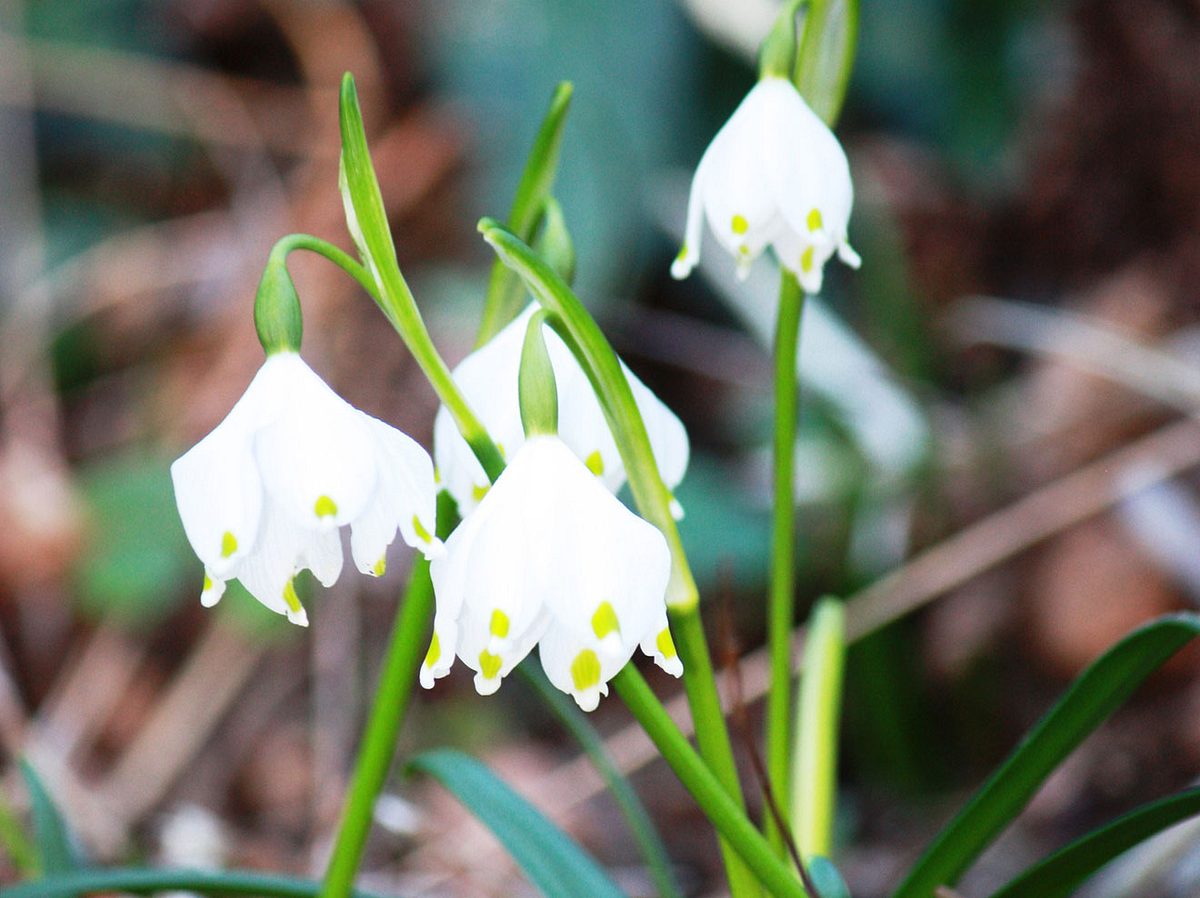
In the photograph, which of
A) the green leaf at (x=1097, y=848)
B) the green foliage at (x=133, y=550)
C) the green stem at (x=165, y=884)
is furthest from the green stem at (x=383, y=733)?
the green foliage at (x=133, y=550)

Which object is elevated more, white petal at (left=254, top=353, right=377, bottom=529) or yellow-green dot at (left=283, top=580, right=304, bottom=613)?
white petal at (left=254, top=353, right=377, bottom=529)

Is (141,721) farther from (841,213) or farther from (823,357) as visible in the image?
(841,213)

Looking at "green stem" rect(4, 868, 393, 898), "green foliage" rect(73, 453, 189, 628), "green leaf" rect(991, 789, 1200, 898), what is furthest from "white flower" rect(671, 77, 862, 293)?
"green foliage" rect(73, 453, 189, 628)

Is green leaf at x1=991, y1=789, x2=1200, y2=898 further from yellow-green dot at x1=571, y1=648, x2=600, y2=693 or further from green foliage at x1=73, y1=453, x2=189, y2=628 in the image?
green foliage at x1=73, y1=453, x2=189, y2=628

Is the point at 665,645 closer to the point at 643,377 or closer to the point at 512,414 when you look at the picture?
the point at 512,414

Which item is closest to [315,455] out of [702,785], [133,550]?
[702,785]

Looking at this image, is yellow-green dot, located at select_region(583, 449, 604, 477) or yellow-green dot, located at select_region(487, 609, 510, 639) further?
yellow-green dot, located at select_region(583, 449, 604, 477)
